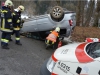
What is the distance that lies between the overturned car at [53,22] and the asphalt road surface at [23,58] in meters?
0.76

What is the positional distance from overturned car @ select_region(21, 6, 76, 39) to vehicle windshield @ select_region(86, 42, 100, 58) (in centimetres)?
409

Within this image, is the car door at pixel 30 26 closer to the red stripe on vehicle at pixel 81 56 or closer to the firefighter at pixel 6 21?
the firefighter at pixel 6 21

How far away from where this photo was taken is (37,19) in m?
8.70

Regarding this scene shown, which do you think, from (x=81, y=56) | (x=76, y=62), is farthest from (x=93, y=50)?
(x=76, y=62)

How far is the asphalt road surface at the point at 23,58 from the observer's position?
5234 millimetres

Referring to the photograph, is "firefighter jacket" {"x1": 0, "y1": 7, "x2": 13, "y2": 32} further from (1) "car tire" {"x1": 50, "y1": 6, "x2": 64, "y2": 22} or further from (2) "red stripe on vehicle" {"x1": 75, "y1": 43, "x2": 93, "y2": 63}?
(2) "red stripe on vehicle" {"x1": 75, "y1": 43, "x2": 93, "y2": 63}

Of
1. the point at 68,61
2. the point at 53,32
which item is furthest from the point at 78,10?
the point at 68,61

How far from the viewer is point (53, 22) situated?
8.06m

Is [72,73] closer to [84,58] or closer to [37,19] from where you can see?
[84,58]

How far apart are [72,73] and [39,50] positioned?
452cm

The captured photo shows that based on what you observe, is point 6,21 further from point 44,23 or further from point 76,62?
point 76,62

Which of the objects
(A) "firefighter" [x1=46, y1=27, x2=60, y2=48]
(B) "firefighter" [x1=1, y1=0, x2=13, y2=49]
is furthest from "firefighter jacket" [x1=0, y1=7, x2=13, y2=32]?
(A) "firefighter" [x1=46, y1=27, x2=60, y2=48]

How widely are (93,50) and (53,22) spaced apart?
459 cm

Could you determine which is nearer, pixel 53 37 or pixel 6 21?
pixel 6 21
